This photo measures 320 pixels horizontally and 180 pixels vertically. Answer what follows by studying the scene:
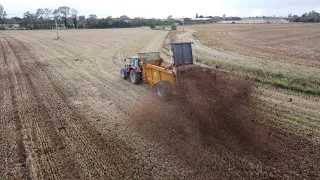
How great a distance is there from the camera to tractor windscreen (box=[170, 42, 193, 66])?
9.87 m

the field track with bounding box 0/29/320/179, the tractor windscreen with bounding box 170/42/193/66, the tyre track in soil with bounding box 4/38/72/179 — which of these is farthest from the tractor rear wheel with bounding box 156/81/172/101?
the tyre track in soil with bounding box 4/38/72/179

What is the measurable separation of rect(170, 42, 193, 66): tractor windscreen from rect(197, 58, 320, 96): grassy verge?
4662 millimetres

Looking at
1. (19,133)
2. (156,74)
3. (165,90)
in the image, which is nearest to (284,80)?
(156,74)

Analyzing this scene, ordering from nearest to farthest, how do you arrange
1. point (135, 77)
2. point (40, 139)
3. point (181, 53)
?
point (40, 139), point (181, 53), point (135, 77)

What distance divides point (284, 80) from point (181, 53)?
5735mm

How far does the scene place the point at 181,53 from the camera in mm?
10055

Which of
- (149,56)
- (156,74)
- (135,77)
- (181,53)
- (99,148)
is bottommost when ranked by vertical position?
(99,148)

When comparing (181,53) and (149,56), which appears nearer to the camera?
(181,53)

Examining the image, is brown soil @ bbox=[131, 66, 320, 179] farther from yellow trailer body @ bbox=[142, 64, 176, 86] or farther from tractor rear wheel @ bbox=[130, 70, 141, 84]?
tractor rear wheel @ bbox=[130, 70, 141, 84]

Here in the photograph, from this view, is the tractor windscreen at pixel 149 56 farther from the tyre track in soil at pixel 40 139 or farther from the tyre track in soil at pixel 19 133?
the tyre track in soil at pixel 19 133

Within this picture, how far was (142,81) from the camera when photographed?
1308 centimetres

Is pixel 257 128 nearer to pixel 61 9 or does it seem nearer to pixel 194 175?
pixel 194 175

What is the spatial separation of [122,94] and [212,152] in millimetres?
5940

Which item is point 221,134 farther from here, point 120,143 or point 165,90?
point 165,90
